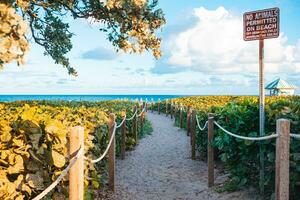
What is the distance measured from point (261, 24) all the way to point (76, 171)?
4.83 meters

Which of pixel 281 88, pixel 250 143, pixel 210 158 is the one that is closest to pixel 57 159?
pixel 250 143

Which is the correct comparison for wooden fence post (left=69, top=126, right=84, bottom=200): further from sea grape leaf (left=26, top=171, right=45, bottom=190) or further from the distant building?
the distant building

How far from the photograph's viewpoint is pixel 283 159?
16.4 feet

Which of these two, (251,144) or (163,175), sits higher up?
(251,144)

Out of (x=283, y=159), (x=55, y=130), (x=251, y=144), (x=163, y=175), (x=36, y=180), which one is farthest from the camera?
(x=163, y=175)

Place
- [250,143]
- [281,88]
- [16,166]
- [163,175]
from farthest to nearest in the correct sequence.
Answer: [281,88] < [163,175] < [250,143] < [16,166]

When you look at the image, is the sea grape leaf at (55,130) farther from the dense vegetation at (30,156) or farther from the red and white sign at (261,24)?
the red and white sign at (261,24)

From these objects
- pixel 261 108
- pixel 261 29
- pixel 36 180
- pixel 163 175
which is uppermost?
pixel 261 29

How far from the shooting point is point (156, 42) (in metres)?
12.5

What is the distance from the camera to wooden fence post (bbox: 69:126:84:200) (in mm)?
3812

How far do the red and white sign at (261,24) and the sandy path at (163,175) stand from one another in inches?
115

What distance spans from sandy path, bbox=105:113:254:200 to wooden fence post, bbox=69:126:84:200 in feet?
11.7

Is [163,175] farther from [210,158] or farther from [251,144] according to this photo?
[251,144]

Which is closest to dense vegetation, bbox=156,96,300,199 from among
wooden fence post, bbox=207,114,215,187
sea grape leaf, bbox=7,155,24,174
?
wooden fence post, bbox=207,114,215,187
